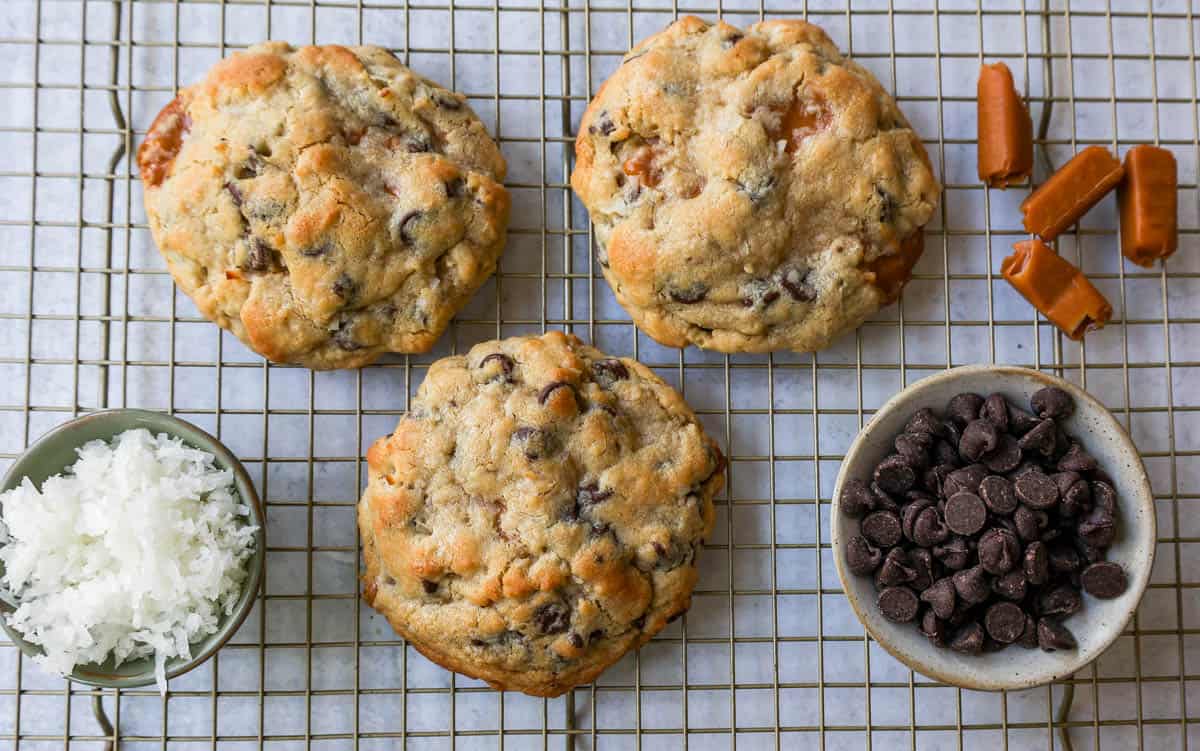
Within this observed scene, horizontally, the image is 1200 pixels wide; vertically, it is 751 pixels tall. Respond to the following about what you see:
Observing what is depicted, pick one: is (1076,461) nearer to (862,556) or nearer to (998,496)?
(998,496)

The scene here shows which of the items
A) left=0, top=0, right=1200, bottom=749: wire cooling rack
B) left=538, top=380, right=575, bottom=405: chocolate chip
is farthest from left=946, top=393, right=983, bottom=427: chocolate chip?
left=538, top=380, right=575, bottom=405: chocolate chip

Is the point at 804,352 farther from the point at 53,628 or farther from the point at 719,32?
the point at 53,628

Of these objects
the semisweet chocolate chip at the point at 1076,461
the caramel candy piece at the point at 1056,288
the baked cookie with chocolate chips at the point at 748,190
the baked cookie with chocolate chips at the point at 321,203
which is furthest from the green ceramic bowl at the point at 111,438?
the caramel candy piece at the point at 1056,288

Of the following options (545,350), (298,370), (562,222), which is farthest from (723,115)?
(298,370)

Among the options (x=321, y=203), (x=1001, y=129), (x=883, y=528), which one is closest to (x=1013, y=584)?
(x=883, y=528)

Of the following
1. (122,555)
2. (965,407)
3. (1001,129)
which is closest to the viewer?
(122,555)

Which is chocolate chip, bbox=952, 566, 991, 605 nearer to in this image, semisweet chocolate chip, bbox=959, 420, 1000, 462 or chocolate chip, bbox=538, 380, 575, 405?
semisweet chocolate chip, bbox=959, 420, 1000, 462
